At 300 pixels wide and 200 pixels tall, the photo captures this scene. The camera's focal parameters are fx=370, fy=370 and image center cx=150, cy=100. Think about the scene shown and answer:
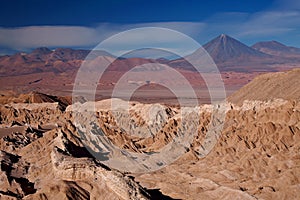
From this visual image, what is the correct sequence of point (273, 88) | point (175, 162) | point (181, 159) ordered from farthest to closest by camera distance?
point (273, 88)
point (181, 159)
point (175, 162)

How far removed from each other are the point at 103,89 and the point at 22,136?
13430cm

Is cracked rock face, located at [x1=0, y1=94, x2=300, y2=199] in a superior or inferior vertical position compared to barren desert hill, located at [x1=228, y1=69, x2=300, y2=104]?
inferior

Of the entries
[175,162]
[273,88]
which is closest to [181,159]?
[175,162]

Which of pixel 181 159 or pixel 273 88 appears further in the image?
pixel 273 88

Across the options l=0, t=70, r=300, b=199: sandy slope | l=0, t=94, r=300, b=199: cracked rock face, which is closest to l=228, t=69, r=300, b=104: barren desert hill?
l=0, t=70, r=300, b=199: sandy slope

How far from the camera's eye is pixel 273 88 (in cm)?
5725

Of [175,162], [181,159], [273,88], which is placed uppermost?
[273,88]

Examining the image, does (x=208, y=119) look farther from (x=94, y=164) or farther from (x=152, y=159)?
(x=94, y=164)

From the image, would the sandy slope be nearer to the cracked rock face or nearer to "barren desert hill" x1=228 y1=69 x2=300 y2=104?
the cracked rock face

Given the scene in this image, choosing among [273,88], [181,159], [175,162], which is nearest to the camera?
[175,162]

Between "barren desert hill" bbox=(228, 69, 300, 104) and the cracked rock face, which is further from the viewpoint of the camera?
"barren desert hill" bbox=(228, 69, 300, 104)

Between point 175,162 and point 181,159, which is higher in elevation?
point 181,159

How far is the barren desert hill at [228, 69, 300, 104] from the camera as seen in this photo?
5209 centimetres

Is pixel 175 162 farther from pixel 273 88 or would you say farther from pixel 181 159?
pixel 273 88
